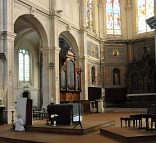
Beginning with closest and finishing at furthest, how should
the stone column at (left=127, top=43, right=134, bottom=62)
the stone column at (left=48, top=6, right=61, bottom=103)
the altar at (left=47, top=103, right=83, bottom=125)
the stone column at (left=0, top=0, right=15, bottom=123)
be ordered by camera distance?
the altar at (left=47, top=103, right=83, bottom=125) < the stone column at (left=0, top=0, right=15, bottom=123) < the stone column at (left=48, top=6, right=61, bottom=103) < the stone column at (left=127, top=43, right=134, bottom=62)

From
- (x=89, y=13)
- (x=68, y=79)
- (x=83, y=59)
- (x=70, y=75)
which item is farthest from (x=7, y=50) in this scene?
(x=89, y=13)

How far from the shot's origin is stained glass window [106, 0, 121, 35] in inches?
1280

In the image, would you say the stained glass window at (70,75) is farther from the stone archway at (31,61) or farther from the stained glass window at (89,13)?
the stained glass window at (89,13)

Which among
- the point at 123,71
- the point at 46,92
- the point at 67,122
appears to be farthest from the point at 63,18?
the point at 67,122

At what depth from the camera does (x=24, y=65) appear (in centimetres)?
2916

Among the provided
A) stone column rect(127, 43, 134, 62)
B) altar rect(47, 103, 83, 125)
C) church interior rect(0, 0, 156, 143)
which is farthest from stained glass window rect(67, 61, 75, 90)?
stone column rect(127, 43, 134, 62)

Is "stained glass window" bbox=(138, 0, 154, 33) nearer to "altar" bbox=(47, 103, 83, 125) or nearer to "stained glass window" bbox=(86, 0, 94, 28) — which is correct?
"stained glass window" bbox=(86, 0, 94, 28)

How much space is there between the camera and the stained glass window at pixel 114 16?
3250cm

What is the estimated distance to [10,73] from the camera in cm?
1669

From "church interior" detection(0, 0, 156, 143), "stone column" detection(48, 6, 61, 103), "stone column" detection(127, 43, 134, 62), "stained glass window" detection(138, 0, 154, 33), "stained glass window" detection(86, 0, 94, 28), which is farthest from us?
"stone column" detection(127, 43, 134, 62)

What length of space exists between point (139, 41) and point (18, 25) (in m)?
12.2

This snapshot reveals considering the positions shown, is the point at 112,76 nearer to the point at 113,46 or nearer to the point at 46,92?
the point at 113,46

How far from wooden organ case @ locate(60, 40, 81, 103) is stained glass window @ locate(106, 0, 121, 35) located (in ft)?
35.1

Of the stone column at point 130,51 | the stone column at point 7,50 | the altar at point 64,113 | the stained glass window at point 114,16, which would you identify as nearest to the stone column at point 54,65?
the stone column at point 7,50
